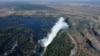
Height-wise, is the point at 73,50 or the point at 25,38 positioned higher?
the point at 73,50

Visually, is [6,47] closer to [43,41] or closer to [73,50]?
[43,41]

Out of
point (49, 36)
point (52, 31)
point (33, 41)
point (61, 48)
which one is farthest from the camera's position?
point (52, 31)

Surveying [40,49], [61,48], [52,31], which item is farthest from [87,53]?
[52,31]

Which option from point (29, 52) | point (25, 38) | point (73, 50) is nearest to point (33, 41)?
point (25, 38)

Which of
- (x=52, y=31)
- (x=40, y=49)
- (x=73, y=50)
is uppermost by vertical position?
(x=73, y=50)

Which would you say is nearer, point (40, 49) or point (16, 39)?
point (40, 49)

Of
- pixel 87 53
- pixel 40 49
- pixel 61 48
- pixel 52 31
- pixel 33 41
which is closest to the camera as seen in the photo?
pixel 87 53

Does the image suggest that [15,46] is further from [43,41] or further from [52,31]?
[52,31]

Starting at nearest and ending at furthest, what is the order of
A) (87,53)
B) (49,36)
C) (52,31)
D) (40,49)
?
(87,53) → (40,49) → (49,36) → (52,31)

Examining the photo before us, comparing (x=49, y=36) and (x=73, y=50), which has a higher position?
(x=73, y=50)
